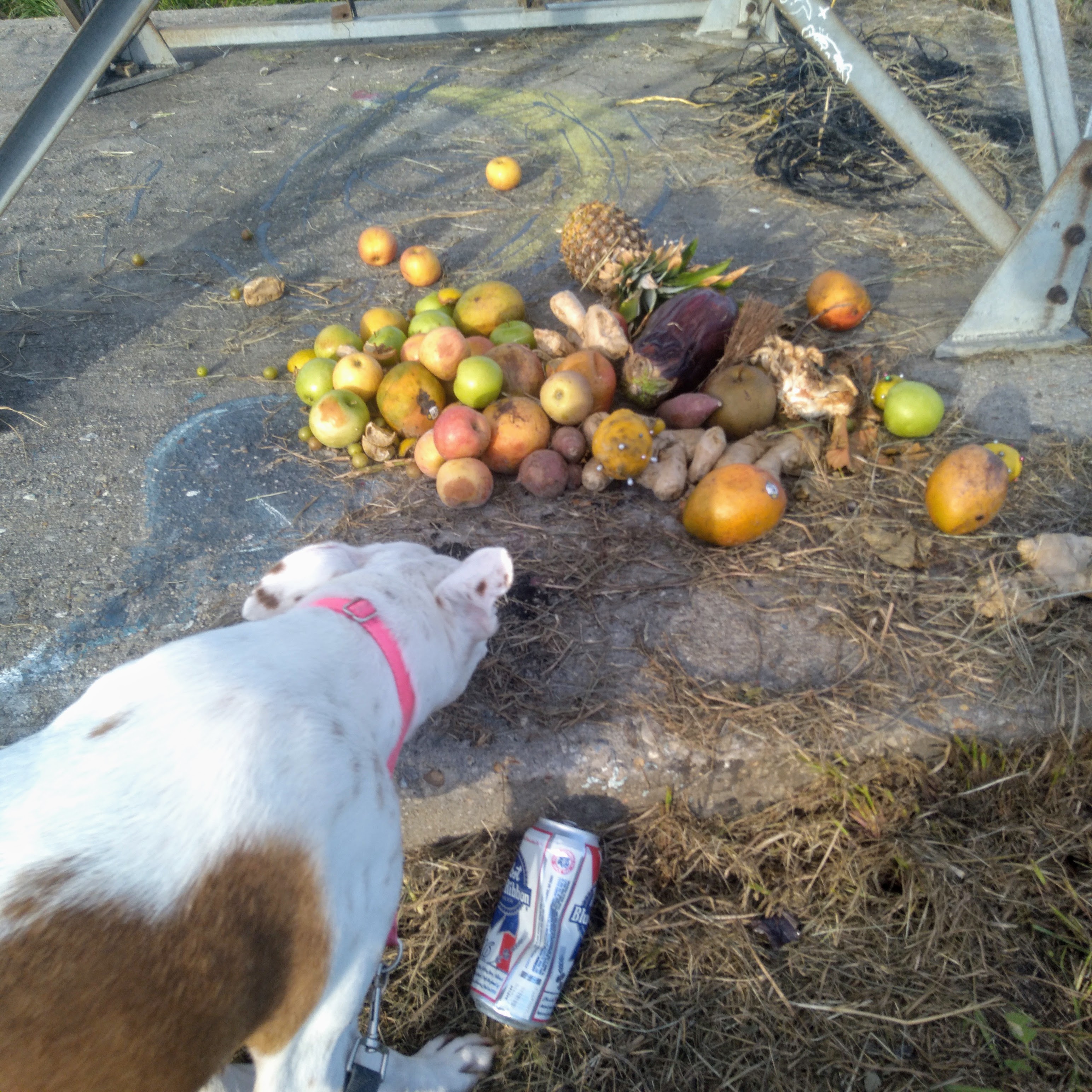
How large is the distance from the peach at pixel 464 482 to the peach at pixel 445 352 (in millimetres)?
502

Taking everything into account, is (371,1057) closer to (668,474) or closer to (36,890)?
(36,890)

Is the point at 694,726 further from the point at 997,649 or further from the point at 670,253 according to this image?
the point at 670,253

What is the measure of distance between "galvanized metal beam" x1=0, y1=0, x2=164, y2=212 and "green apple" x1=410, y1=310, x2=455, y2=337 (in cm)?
183

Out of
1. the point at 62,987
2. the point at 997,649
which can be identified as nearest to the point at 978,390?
the point at 997,649

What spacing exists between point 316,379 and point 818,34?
283cm

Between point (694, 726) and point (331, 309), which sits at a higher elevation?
point (331, 309)

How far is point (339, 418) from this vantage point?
3488 millimetres

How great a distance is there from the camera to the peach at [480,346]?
362 centimetres

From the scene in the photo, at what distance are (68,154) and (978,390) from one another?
6.97m

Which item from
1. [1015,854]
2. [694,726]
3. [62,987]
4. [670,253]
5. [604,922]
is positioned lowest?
[1015,854]

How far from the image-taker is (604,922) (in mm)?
2465

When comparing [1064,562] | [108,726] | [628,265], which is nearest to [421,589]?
[108,726]

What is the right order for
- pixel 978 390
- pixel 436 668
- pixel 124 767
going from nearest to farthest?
pixel 124 767
pixel 436 668
pixel 978 390

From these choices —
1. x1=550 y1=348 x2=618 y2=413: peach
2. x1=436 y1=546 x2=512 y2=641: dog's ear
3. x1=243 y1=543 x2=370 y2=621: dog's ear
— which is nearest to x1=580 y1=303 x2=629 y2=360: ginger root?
x1=550 y1=348 x2=618 y2=413: peach
